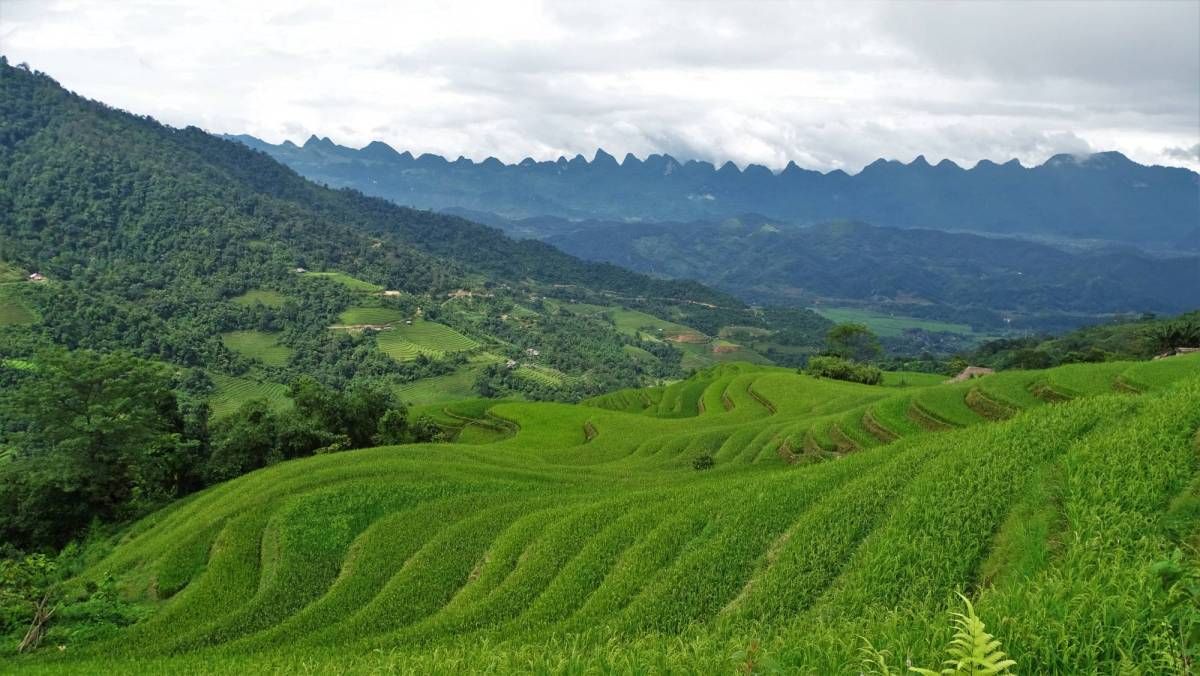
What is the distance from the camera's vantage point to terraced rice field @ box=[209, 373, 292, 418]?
3548 inches

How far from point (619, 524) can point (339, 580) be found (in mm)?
7966

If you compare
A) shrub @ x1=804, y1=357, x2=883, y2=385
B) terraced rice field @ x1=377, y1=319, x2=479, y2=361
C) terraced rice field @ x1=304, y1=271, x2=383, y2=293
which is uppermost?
terraced rice field @ x1=304, y1=271, x2=383, y2=293

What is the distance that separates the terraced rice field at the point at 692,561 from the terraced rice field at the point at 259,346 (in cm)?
9072

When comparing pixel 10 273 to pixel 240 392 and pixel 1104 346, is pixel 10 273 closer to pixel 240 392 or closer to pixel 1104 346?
pixel 240 392

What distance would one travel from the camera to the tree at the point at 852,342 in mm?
98562

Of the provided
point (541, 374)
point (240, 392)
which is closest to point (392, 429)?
point (240, 392)

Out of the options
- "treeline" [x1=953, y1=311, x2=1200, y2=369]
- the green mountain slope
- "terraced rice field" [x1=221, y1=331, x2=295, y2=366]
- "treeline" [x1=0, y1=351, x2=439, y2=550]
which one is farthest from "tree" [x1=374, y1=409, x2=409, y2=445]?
"terraced rice field" [x1=221, y1=331, x2=295, y2=366]

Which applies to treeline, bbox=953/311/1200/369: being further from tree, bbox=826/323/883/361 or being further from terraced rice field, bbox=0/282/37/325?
terraced rice field, bbox=0/282/37/325

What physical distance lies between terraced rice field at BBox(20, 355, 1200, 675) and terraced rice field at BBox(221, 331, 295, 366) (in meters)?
90.7

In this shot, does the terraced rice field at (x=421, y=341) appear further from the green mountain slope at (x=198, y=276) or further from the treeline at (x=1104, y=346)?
the treeline at (x=1104, y=346)

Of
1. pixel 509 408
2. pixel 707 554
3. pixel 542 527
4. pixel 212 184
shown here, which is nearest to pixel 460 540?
pixel 542 527

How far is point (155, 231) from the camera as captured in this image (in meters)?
147

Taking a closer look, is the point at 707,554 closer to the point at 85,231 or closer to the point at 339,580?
the point at 339,580

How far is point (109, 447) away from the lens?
3294 cm
